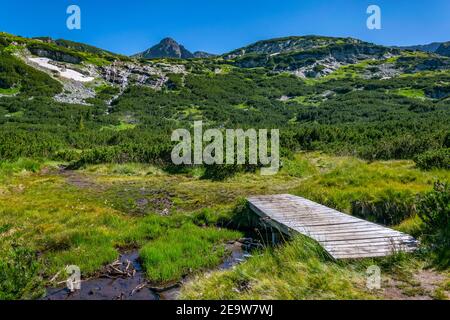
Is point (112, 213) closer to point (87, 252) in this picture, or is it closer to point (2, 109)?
point (87, 252)

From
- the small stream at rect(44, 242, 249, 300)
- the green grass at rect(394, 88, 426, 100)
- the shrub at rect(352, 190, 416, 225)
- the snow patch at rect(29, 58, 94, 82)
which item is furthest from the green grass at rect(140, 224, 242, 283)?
the green grass at rect(394, 88, 426, 100)

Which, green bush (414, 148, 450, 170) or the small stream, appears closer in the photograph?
the small stream

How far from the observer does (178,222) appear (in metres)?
13.1

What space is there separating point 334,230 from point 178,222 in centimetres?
580

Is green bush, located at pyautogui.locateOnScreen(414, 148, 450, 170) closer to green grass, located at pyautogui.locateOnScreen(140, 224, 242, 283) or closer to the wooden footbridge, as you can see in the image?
the wooden footbridge

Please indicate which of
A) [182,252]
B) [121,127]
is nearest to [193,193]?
[182,252]

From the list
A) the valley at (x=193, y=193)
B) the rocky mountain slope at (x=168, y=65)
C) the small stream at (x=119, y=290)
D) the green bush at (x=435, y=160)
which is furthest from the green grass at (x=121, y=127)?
the small stream at (x=119, y=290)

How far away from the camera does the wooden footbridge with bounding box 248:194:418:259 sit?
24.1 feet

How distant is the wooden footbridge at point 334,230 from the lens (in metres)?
7.35

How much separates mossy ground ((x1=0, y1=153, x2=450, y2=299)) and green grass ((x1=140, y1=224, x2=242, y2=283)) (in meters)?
0.03

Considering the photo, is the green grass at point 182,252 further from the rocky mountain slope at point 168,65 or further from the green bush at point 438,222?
the rocky mountain slope at point 168,65

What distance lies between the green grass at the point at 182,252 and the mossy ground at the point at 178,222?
0.03 meters

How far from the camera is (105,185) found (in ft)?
70.9

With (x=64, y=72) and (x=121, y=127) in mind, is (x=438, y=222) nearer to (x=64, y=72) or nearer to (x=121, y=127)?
(x=121, y=127)
